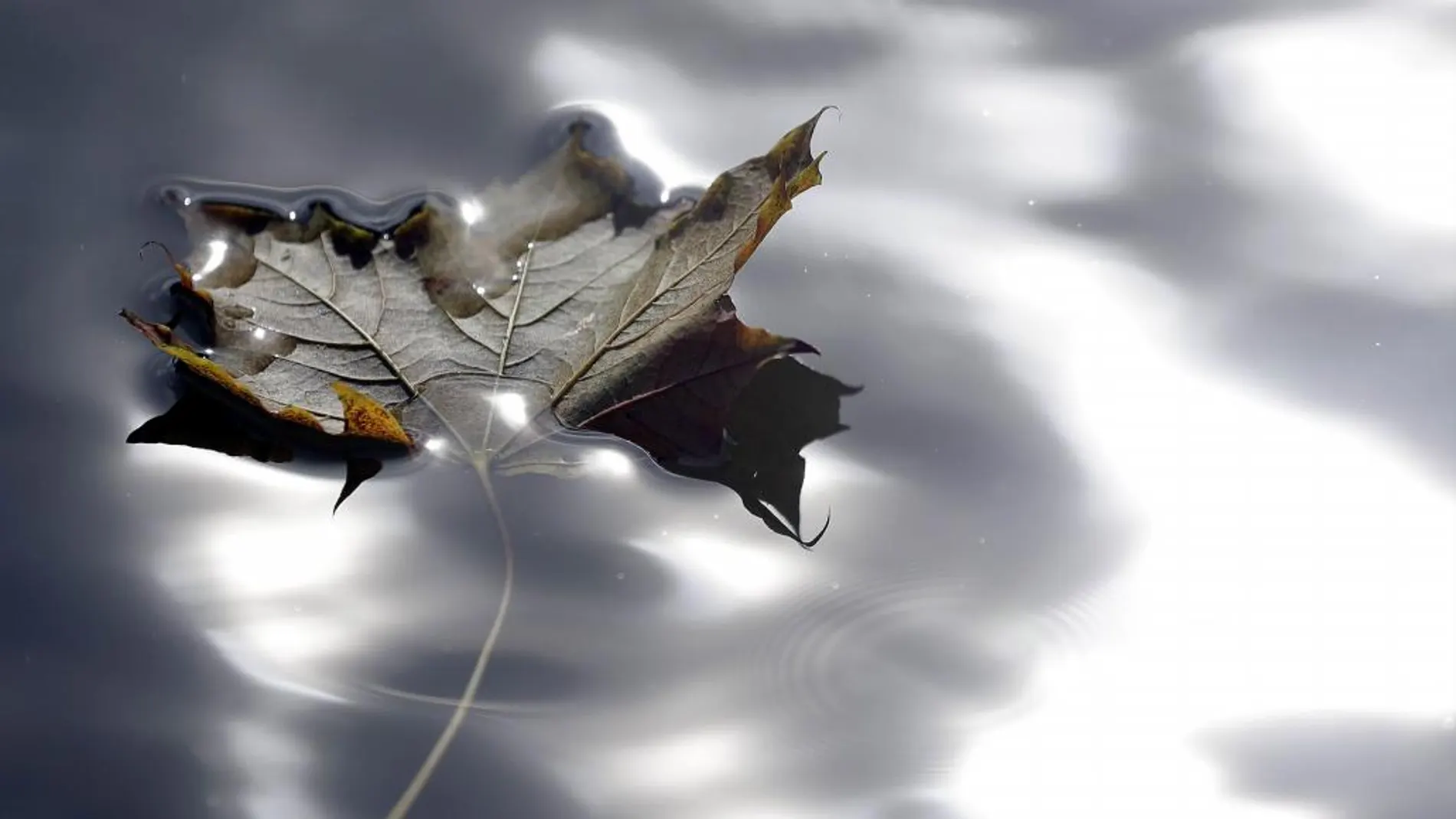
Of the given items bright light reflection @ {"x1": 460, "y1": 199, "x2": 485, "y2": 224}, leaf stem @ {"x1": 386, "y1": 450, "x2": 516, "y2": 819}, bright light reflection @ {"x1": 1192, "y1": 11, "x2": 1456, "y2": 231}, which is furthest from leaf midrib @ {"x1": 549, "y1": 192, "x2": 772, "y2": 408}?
bright light reflection @ {"x1": 1192, "y1": 11, "x2": 1456, "y2": 231}

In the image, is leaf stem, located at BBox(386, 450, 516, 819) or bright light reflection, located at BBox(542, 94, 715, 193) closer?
leaf stem, located at BBox(386, 450, 516, 819)

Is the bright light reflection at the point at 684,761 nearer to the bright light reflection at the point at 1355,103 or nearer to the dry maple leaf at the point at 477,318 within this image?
the dry maple leaf at the point at 477,318

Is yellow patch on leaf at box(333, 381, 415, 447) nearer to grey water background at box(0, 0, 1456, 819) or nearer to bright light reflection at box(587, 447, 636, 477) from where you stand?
Answer: grey water background at box(0, 0, 1456, 819)

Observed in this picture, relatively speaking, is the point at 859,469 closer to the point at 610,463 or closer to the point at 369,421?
the point at 610,463

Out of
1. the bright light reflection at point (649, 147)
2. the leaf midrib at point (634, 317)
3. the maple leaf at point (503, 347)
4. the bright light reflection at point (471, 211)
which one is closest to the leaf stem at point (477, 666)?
the maple leaf at point (503, 347)

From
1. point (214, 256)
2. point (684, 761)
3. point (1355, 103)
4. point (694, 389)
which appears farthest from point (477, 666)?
point (1355, 103)

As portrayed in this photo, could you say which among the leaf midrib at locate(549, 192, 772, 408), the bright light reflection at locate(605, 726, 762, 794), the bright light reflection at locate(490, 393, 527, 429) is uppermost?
the leaf midrib at locate(549, 192, 772, 408)

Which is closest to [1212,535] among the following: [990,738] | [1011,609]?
[1011,609]
